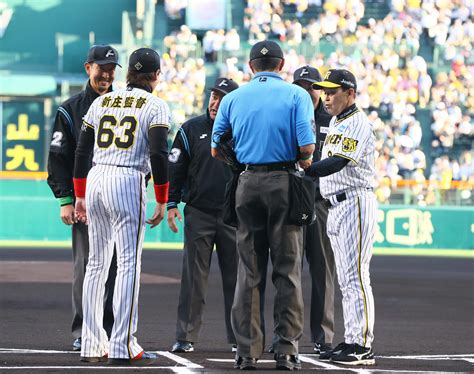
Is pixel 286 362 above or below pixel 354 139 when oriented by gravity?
below

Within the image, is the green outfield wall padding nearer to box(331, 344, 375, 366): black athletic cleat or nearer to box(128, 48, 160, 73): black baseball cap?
box(331, 344, 375, 366): black athletic cleat

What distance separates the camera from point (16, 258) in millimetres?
20969

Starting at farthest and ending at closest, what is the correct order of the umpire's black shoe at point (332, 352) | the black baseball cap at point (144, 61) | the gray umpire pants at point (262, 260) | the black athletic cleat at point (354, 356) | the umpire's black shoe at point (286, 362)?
the umpire's black shoe at point (332, 352), the black athletic cleat at point (354, 356), the black baseball cap at point (144, 61), the gray umpire pants at point (262, 260), the umpire's black shoe at point (286, 362)

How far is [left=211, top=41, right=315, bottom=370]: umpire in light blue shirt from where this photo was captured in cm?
714

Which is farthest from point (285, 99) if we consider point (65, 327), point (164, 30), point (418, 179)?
point (164, 30)

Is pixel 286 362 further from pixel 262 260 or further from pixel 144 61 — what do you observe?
pixel 144 61

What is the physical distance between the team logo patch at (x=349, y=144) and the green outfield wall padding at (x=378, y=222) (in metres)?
17.1

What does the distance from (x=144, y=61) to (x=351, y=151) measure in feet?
5.03

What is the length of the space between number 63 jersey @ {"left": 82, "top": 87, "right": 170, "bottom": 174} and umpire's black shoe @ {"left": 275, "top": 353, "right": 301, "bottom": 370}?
5.02 ft

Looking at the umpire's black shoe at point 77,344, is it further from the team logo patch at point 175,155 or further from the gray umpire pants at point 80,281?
the team logo patch at point 175,155

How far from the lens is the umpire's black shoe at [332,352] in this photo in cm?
763

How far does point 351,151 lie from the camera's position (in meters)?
7.54

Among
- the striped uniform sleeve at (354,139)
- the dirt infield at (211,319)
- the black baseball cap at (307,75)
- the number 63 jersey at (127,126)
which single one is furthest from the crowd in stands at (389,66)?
the number 63 jersey at (127,126)

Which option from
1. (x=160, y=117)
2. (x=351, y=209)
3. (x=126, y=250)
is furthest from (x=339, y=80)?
(x=126, y=250)
